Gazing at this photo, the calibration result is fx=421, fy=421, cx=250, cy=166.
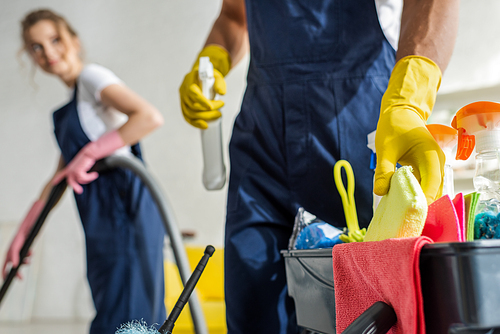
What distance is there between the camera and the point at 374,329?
269 mm

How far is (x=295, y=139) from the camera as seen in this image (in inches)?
27.4

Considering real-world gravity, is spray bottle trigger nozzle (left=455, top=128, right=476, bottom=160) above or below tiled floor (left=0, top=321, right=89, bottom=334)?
above

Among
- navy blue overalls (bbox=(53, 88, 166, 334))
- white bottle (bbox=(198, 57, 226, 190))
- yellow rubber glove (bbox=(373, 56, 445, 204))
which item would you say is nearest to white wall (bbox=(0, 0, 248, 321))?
navy blue overalls (bbox=(53, 88, 166, 334))

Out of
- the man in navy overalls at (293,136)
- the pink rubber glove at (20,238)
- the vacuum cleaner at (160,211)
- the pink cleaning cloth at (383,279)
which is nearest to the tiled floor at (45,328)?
the pink rubber glove at (20,238)

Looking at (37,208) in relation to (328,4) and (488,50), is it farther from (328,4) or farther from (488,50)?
(488,50)

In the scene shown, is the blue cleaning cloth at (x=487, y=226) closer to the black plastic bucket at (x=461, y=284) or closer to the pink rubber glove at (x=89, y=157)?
the black plastic bucket at (x=461, y=284)

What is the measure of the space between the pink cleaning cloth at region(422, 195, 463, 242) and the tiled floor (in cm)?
313

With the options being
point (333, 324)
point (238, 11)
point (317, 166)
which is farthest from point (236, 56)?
point (333, 324)

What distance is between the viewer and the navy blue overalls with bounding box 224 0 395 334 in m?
0.67

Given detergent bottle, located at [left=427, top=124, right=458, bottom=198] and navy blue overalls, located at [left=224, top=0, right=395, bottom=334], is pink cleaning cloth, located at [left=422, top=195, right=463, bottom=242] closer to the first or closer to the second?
detergent bottle, located at [left=427, top=124, right=458, bottom=198]

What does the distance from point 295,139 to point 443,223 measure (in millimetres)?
409

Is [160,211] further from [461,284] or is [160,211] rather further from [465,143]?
[461,284]

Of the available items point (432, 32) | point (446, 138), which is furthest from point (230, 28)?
point (446, 138)

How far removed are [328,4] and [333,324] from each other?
0.53 metres
